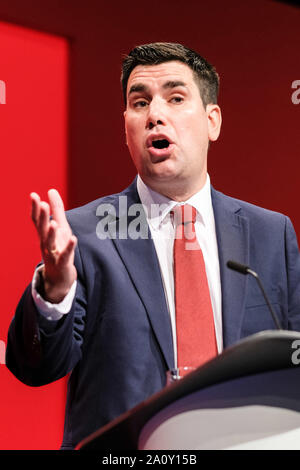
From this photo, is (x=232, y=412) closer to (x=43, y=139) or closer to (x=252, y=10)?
(x=43, y=139)

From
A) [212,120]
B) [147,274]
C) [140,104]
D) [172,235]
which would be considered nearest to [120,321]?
[147,274]

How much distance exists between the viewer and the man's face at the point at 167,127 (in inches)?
73.6

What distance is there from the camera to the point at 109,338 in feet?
5.33

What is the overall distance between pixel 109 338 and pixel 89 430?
0.72 ft

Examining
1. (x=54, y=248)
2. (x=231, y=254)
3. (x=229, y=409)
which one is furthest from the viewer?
(x=231, y=254)

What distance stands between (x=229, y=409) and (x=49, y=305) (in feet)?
1.41

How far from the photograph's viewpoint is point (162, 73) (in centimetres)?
194

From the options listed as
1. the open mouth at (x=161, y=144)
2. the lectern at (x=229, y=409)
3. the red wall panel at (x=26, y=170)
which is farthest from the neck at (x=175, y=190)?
the lectern at (x=229, y=409)

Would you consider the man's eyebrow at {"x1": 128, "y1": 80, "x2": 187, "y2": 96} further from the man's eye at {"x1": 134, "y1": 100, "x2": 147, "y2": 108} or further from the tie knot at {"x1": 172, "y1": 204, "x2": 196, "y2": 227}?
the tie knot at {"x1": 172, "y1": 204, "x2": 196, "y2": 227}

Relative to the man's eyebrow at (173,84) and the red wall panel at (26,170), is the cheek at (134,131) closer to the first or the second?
the man's eyebrow at (173,84)

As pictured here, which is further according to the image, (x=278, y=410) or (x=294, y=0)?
(x=294, y=0)

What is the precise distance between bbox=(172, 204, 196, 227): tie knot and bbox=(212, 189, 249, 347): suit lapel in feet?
0.27

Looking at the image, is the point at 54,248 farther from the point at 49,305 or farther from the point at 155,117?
the point at 155,117
